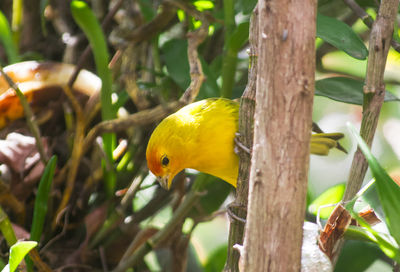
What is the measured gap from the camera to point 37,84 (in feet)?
3.46

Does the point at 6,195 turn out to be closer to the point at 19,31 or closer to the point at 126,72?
the point at 126,72

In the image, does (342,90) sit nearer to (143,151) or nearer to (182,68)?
(182,68)

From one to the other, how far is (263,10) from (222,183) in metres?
0.65

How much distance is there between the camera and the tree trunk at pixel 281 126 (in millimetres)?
477

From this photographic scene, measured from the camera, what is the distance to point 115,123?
0.95m

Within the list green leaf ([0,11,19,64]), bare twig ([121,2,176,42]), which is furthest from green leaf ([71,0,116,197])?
green leaf ([0,11,19,64])

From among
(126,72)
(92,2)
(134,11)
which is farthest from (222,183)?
(92,2)

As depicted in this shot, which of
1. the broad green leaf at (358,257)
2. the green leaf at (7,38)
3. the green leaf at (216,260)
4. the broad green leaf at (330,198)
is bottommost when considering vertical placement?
the green leaf at (216,260)

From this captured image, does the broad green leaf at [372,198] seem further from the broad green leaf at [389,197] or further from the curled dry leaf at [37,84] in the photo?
the curled dry leaf at [37,84]

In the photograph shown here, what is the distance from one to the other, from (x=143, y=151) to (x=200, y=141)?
220mm

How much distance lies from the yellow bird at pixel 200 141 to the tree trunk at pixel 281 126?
1.22 ft

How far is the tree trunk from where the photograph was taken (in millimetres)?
477

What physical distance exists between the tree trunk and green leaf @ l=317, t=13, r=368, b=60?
312 mm

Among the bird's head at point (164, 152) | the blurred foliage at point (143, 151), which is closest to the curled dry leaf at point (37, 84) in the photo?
the blurred foliage at point (143, 151)
